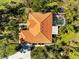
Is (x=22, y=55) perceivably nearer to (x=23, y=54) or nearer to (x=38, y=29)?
(x=23, y=54)

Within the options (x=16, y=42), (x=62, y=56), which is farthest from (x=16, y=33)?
(x=62, y=56)

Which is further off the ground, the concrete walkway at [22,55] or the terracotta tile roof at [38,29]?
the terracotta tile roof at [38,29]

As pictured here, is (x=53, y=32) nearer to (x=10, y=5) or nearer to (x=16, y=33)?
(x=16, y=33)

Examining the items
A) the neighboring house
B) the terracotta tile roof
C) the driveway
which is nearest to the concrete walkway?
the driveway

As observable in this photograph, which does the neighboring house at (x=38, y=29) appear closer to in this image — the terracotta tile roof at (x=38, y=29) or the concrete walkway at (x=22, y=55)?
the terracotta tile roof at (x=38, y=29)

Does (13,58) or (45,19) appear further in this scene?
(13,58)

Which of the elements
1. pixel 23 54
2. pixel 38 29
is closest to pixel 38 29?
pixel 38 29

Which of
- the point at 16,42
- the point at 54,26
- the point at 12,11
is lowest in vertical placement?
the point at 16,42

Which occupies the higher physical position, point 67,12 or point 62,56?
point 67,12

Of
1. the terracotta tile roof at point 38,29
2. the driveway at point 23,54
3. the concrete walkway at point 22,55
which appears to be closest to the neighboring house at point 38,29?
the terracotta tile roof at point 38,29
